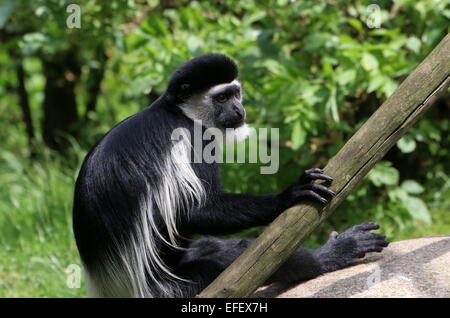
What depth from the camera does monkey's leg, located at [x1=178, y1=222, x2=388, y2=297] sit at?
2293 mm

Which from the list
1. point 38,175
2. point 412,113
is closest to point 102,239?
point 412,113

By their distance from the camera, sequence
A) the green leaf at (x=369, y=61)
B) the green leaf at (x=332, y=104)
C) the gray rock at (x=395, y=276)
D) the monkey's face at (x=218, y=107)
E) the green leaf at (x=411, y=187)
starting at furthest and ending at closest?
the green leaf at (x=411, y=187) → the green leaf at (x=332, y=104) → the green leaf at (x=369, y=61) → the monkey's face at (x=218, y=107) → the gray rock at (x=395, y=276)

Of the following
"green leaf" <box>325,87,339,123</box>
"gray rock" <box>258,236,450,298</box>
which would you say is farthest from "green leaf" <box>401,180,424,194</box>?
"gray rock" <box>258,236,450,298</box>

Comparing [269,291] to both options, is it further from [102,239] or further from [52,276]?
[52,276]

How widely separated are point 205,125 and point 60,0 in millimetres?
1743

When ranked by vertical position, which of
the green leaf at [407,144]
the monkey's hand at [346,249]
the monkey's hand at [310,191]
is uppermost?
the green leaf at [407,144]

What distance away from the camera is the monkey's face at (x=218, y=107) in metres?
2.49

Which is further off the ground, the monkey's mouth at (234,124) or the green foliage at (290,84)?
the green foliage at (290,84)

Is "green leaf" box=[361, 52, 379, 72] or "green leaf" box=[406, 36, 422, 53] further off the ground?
"green leaf" box=[406, 36, 422, 53]

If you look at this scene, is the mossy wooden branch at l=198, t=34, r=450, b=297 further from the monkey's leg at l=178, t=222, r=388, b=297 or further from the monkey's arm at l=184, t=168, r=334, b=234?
the monkey's leg at l=178, t=222, r=388, b=297

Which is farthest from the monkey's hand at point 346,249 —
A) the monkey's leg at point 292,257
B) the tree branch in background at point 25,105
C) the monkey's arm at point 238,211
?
the tree branch in background at point 25,105

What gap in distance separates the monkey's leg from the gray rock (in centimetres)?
4

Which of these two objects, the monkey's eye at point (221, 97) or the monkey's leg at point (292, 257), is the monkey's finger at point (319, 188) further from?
the monkey's eye at point (221, 97)

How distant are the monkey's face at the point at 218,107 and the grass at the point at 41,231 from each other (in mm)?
1140
